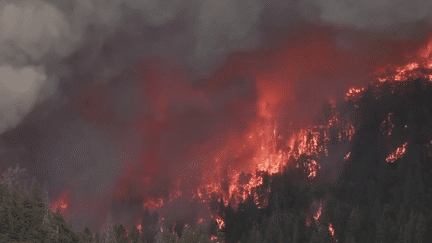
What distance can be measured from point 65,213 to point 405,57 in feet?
387

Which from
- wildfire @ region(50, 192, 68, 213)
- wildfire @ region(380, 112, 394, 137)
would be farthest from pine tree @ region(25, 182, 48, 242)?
wildfire @ region(380, 112, 394, 137)

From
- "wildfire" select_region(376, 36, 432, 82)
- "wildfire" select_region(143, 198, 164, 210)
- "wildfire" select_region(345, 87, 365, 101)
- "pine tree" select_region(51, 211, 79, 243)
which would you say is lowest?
"pine tree" select_region(51, 211, 79, 243)

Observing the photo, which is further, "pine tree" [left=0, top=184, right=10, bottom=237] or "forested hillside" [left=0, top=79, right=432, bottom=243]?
"forested hillside" [left=0, top=79, right=432, bottom=243]

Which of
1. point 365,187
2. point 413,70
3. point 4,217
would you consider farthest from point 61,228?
point 365,187

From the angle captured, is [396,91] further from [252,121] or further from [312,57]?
[252,121]

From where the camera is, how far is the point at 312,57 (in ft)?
478

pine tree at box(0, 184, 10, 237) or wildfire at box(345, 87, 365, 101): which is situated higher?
wildfire at box(345, 87, 365, 101)

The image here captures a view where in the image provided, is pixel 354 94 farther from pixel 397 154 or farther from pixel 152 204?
pixel 152 204

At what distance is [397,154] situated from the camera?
477 feet

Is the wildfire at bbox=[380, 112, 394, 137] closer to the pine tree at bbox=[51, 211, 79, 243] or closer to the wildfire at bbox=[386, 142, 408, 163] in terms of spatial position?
the wildfire at bbox=[386, 142, 408, 163]

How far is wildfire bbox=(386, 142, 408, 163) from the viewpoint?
142 meters

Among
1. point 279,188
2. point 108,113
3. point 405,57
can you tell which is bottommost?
point 279,188

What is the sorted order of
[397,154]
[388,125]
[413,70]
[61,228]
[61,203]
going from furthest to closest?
[397,154]
[388,125]
[413,70]
[61,203]
[61,228]

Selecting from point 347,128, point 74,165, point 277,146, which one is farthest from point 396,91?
point 74,165
